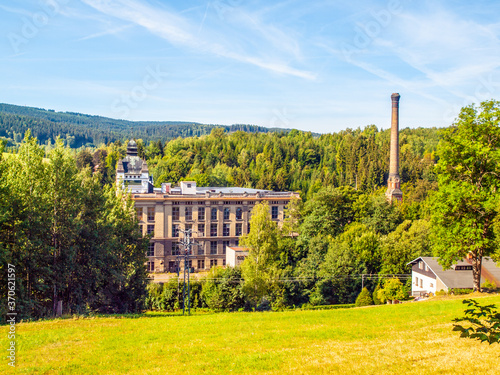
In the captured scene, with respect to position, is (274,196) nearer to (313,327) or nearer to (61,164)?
(61,164)

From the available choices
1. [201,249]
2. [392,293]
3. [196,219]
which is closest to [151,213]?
[196,219]

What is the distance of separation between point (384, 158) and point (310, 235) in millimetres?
63461

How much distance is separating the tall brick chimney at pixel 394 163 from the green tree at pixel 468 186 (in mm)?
60201

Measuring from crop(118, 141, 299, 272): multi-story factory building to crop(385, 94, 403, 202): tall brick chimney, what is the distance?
2528 centimetres

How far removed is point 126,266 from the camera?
32469 millimetres

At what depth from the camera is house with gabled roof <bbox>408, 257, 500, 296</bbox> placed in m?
41.8

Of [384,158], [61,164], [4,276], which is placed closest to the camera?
[4,276]

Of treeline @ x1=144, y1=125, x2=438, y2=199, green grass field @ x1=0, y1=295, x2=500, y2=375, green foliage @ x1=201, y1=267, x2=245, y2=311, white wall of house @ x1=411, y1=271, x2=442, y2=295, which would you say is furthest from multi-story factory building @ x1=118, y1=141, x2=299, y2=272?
green grass field @ x1=0, y1=295, x2=500, y2=375

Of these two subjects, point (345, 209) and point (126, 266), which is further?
point (345, 209)

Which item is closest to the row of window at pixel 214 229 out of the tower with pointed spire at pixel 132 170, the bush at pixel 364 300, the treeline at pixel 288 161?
the tower with pointed spire at pixel 132 170

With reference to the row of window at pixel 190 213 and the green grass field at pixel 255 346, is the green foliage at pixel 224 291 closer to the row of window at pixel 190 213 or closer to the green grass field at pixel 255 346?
the row of window at pixel 190 213

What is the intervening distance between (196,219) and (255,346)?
55992 mm

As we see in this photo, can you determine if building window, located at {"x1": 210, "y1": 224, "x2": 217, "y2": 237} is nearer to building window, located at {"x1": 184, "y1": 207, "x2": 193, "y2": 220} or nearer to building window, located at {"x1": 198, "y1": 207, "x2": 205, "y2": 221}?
building window, located at {"x1": 198, "y1": 207, "x2": 205, "y2": 221}

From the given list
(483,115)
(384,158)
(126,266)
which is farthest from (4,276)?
(384,158)
